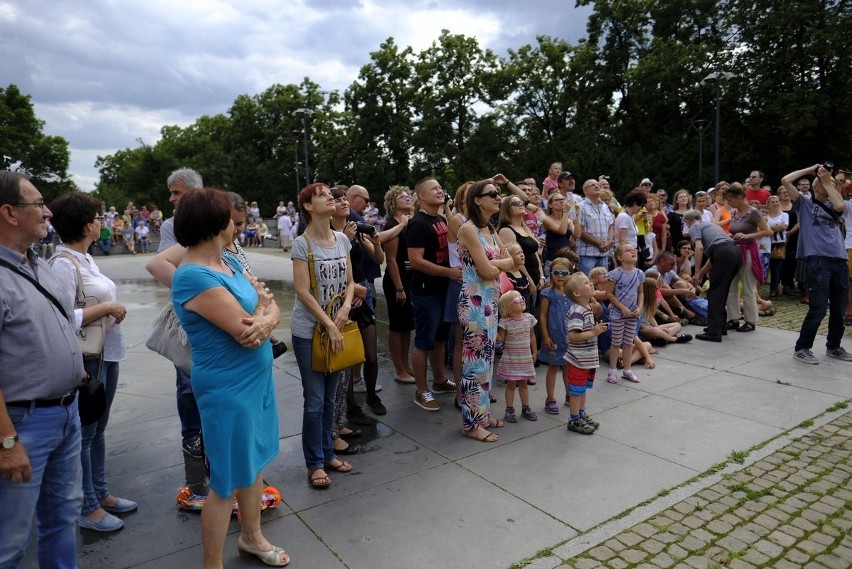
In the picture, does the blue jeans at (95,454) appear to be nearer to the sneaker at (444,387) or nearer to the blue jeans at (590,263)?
the sneaker at (444,387)

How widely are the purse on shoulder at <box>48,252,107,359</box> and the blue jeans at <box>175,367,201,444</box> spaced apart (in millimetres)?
697

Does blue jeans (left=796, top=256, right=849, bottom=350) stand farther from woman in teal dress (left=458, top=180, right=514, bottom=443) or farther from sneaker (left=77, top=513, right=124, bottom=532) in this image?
sneaker (left=77, top=513, right=124, bottom=532)

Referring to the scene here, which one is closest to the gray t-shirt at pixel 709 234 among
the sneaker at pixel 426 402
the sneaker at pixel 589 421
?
the sneaker at pixel 589 421

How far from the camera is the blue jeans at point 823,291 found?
6078mm

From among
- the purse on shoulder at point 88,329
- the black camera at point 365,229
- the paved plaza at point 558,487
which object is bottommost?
the paved plaza at point 558,487

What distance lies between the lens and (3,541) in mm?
2078

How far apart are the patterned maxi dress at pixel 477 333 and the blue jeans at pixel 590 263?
3.00 m

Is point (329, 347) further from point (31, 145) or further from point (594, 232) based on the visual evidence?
point (31, 145)

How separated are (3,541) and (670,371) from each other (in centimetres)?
575

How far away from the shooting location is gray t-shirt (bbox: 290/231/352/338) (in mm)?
3615

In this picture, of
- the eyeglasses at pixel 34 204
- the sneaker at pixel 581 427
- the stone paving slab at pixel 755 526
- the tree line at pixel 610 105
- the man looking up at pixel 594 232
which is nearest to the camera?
the eyeglasses at pixel 34 204

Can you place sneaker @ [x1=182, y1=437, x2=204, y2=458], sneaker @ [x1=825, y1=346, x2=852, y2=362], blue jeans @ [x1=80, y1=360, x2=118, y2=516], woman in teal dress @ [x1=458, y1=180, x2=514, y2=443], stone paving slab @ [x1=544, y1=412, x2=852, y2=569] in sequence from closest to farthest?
stone paving slab @ [x1=544, y1=412, x2=852, y2=569]
blue jeans @ [x1=80, y1=360, x2=118, y2=516]
sneaker @ [x1=182, y1=437, x2=204, y2=458]
woman in teal dress @ [x1=458, y1=180, x2=514, y2=443]
sneaker @ [x1=825, y1=346, x2=852, y2=362]

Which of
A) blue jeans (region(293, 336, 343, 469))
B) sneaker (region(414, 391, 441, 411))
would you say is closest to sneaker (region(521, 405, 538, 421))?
sneaker (region(414, 391, 441, 411))

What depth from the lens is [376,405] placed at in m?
4.97
